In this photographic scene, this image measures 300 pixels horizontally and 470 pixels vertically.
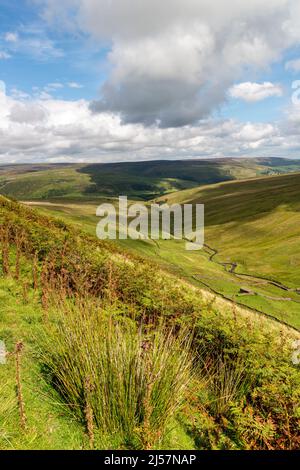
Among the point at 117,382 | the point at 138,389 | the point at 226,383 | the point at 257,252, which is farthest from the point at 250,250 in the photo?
the point at 117,382

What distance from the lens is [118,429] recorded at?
22.6 ft

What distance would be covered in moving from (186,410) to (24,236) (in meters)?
13.0

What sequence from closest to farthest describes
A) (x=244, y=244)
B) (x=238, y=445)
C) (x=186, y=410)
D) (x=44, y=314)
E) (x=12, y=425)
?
(x=12, y=425), (x=238, y=445), (x=186, y=410), (x=44, y=314), (x=244, y=244)

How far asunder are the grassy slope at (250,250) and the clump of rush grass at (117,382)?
12038 millimetres

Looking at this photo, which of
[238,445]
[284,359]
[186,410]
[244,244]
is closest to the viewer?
[238,445]

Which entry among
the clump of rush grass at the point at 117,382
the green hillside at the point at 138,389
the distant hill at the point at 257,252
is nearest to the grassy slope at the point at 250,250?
the distant hill at the point at 257,252

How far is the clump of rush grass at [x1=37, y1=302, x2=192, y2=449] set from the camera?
684 cm

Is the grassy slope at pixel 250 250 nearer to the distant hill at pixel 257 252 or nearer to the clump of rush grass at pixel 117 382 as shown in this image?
the distant hill at pixel 257 252

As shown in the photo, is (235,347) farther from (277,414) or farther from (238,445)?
(238,445)

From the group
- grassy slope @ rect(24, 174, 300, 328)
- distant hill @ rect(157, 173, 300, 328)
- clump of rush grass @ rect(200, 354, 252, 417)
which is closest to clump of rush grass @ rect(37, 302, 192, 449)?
clump of rush grass @ rect(200, 354, 252, 417)

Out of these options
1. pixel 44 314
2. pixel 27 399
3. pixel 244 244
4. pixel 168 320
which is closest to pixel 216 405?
pixel 168 320

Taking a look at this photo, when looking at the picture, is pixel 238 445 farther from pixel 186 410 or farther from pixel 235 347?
pixel 235 347

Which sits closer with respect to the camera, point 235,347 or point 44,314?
point 235,347

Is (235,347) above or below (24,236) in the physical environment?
below
